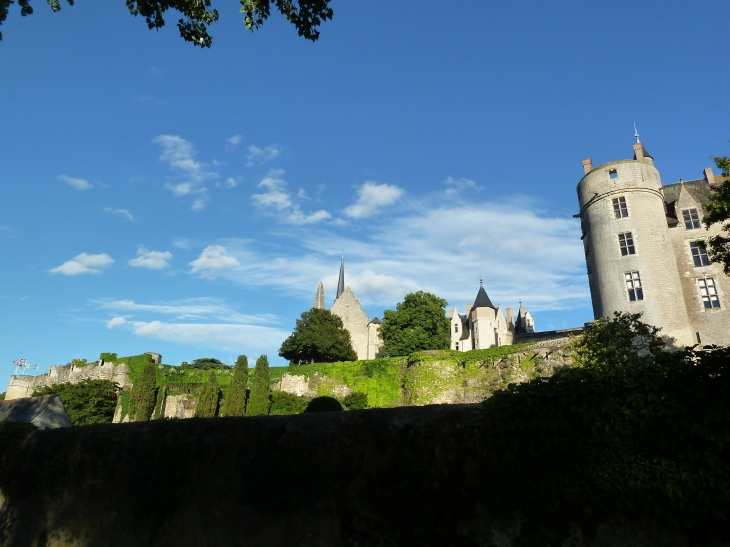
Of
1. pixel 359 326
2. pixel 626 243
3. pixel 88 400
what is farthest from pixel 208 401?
pixel 626 243

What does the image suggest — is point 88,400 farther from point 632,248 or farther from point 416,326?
point 632,248

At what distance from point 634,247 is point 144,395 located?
37.0m

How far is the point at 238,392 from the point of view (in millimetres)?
36031

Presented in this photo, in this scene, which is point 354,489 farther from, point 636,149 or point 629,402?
point 636,149

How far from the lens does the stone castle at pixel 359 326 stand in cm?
5641

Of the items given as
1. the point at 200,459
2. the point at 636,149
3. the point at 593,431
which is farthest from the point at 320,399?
the point at 636,149

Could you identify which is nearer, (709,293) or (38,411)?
(38,411)

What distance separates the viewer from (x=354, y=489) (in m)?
8.00

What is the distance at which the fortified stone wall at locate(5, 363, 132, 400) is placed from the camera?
42406 mm

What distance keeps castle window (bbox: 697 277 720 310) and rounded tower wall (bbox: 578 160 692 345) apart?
133 centimetres

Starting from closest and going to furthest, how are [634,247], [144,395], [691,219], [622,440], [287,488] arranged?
[622,440], [287,488], [634,247], [691,219], [144,395]

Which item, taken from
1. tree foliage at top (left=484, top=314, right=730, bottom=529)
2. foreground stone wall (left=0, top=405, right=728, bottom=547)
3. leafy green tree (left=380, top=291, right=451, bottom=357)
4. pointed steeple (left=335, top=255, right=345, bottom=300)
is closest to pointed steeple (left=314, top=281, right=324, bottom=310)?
pointed steeple (left=335, top=255, right=345, bottom=300)

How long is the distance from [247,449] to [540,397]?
5.24m

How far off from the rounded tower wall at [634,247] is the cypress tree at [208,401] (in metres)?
27.9
